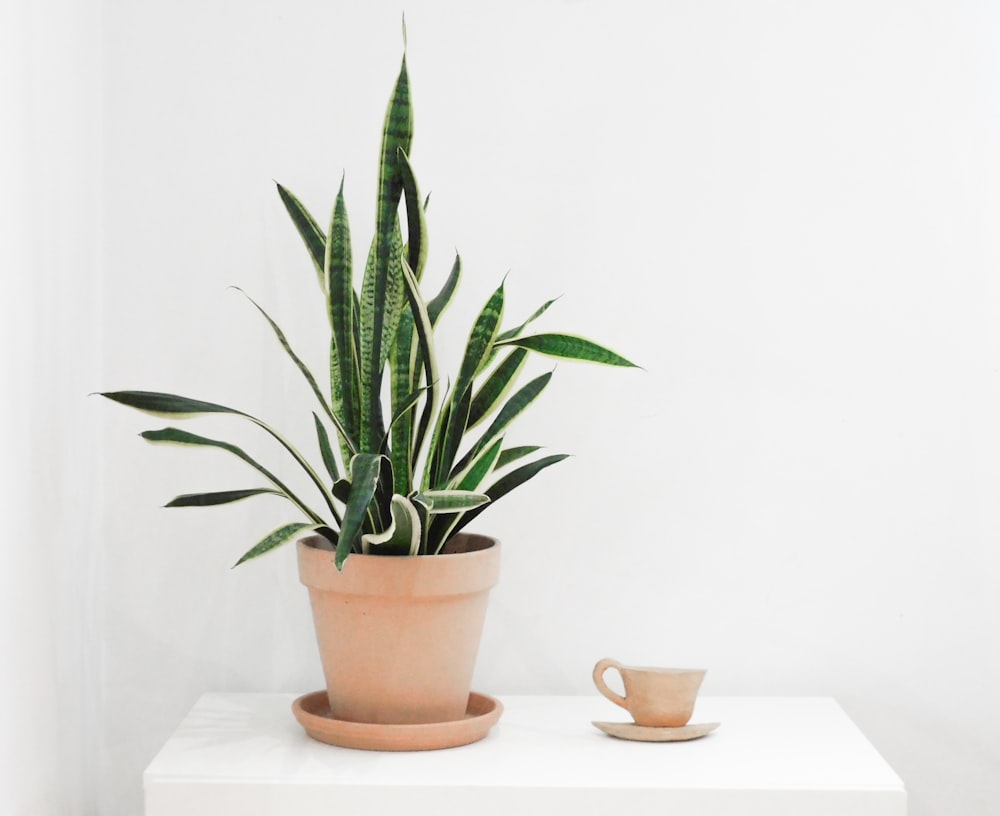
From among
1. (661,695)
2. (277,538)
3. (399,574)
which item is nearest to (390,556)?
(399,574)

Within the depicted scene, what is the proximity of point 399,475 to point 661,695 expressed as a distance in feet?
1.25

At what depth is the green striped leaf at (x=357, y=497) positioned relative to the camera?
0.96 m

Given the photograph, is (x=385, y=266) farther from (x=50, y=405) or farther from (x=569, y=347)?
(x=50, y=405)

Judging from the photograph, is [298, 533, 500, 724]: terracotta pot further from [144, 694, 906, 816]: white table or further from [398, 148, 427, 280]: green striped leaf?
[398, 148, 427, 280]: green striped leaf

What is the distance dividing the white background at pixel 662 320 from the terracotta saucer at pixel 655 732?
241 millimetres

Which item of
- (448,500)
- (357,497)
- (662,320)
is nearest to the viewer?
(357,497)

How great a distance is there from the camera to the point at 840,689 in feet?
4.79

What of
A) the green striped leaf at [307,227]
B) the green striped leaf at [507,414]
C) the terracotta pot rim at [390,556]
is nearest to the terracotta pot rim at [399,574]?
the terracotta pot rim at [390,556]

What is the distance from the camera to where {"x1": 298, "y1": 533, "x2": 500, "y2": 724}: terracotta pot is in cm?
114

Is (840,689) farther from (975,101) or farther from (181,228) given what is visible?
(181,228)

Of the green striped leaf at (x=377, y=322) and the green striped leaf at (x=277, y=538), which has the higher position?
the green striped leaf at (x=377, y=322)

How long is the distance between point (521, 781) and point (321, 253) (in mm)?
612

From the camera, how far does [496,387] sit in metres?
1.22

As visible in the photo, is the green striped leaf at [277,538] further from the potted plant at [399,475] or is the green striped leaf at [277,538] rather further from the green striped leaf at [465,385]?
the green striped leaf at [465,385]
